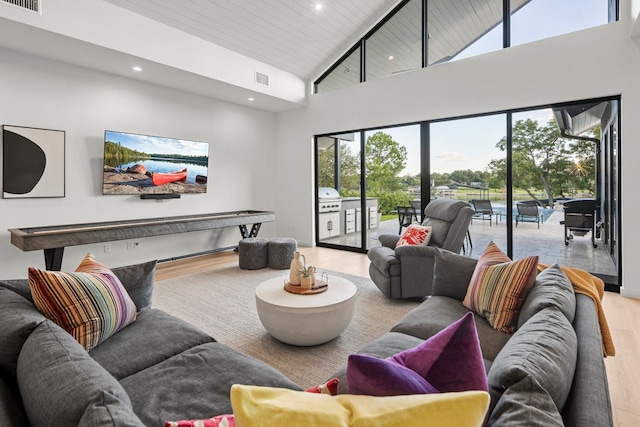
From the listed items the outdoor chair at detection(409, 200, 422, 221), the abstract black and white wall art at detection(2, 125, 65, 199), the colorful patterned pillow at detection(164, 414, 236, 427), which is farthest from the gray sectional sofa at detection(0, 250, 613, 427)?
the outdoor chair at detection(409, 200, 422, 221)

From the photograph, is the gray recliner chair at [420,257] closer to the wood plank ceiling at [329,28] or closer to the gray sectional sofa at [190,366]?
the gray sectional sofa at [190,366]

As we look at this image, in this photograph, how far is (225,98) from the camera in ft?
19.4

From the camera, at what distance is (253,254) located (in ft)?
16.1

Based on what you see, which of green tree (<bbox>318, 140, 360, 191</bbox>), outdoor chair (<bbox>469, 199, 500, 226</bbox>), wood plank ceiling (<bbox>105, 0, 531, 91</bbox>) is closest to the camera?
wood plank ceiling (<bbox>105, 0, 531, 91</bbox>)

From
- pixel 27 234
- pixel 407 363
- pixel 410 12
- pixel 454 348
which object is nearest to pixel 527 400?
pixel 454 348

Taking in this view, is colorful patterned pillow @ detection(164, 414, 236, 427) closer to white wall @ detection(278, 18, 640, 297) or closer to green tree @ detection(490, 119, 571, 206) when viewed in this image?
white wall @ detection(278, 18, 640, 297)

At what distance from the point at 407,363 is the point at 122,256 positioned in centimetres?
487

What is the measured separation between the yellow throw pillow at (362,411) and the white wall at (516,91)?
4308 millimetres

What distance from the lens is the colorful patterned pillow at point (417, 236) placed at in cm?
383

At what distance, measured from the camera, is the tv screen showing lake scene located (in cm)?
460

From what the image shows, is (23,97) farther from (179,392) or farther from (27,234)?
(179,392)

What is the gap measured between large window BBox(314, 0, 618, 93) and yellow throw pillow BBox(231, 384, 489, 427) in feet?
16.3

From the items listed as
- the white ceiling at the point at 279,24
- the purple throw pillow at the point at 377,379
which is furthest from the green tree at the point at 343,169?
the purple throw pillow at the point at 377,379

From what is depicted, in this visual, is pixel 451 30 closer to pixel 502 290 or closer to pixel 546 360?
pixel 502 290
